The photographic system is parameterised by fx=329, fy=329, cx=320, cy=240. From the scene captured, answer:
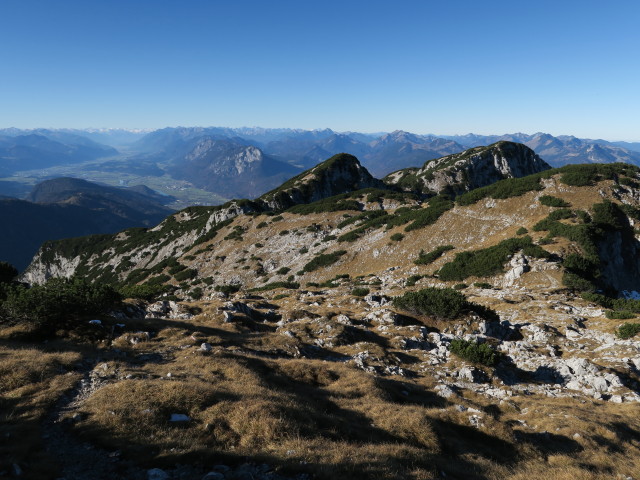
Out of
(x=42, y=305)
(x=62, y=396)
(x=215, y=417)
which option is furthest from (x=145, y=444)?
(x=42, y=305)

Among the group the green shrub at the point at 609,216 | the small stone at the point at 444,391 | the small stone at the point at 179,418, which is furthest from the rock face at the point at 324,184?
the small stone at the point at 179,418

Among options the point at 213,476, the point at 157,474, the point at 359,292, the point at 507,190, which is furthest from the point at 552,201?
the point at 157,474

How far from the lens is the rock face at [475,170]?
418ft

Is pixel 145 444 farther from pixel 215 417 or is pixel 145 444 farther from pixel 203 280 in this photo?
pixel 203 280

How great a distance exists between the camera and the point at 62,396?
1180 centimetres

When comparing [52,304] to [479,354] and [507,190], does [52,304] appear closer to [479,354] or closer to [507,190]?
[479,354]

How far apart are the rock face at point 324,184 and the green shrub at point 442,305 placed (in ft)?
246

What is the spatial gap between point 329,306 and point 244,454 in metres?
23.5

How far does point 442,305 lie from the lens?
2708 cm

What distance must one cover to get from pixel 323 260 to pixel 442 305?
1211 inches

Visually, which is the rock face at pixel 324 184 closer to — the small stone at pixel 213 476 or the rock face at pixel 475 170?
the rock face at pixel 475 170

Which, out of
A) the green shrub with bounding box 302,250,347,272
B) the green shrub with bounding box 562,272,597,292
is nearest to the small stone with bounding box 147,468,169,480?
the green shrub with bounding box 562,272,597,292

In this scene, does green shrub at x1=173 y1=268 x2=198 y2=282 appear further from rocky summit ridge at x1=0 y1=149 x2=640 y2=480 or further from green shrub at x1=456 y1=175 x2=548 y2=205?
green shrub at x1=456 y1=175 x2=548 y2=205

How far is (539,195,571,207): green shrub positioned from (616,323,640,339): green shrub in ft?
86.1
